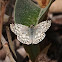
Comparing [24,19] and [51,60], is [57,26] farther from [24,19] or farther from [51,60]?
[24,19]

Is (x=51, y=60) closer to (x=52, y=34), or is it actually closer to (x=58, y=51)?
(x=58, y=51)

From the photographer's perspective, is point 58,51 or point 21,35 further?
point 58,51

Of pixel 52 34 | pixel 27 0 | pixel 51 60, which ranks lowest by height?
pixel 51 60

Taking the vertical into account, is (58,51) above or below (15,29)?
below

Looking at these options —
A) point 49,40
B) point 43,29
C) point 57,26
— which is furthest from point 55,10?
point 43,29

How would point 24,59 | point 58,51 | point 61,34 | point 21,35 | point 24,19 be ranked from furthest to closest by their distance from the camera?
1. point 61,34
2. point 58,51
3. point 24,59
4. point 24,19
5. point 21,35

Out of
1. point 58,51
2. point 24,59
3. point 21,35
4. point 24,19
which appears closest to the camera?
point 21,35

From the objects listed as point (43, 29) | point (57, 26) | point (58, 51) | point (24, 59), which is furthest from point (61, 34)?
point (43, 29)
